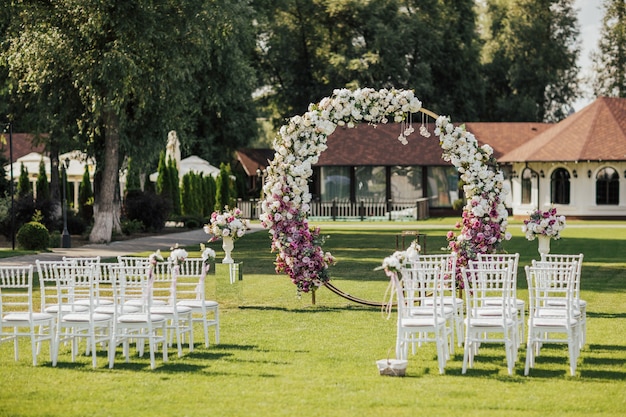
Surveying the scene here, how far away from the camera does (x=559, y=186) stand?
55.0m

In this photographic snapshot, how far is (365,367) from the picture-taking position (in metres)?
12.6

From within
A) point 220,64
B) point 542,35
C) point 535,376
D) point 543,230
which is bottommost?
point 535,376

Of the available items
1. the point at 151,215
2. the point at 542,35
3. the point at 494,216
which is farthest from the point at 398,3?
the point at 494,216

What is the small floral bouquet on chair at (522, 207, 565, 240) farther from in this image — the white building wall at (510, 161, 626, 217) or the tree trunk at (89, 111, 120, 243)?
the white building wall at (510, 161, 626, 217)

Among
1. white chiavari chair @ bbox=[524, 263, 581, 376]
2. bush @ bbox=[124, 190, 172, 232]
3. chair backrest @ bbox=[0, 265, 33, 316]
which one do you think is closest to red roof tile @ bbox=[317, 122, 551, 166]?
bush @ bbox=[124, 190, 172, 232]

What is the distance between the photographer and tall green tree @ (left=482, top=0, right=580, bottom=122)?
74062mm

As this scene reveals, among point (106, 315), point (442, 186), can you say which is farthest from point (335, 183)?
point (106, 315)

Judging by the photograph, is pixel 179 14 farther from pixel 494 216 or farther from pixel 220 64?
pixel 494 216

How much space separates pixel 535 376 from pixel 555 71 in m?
66.1

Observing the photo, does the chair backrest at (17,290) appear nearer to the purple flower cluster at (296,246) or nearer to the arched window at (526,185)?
the purple flower cluster at (296,246)

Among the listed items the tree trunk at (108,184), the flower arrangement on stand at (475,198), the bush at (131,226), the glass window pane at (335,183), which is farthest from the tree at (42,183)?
the flower arrangement on stand at (475,198)

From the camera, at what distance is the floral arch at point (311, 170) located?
1869 centimetres

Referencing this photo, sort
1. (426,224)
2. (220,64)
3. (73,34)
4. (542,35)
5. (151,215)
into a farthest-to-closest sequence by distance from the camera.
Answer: (542,35), (426,224), (151,215), (220,64), (73,34)

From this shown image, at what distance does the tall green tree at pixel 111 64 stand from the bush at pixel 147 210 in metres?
5.62
